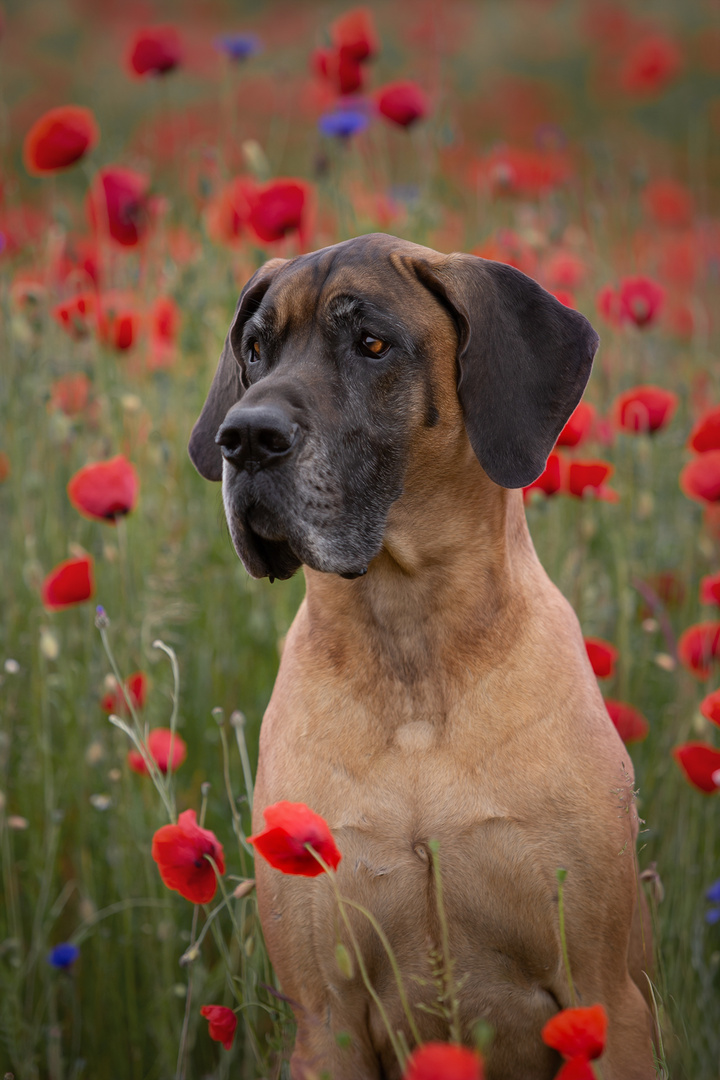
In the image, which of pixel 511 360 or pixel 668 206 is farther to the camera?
pixel 668 206

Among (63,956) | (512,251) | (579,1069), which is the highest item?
(512,251)

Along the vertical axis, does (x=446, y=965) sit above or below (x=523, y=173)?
below

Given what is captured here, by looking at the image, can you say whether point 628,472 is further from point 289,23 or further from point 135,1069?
point 289,23

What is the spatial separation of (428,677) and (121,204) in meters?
2.22

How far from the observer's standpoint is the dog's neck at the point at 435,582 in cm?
236

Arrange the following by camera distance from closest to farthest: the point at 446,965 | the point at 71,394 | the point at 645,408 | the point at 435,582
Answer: the point at 446,965, the point at 435,582, the point at 645,408, the point at 71,394

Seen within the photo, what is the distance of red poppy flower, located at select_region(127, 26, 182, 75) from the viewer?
3.94m

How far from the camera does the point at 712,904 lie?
3.18 m

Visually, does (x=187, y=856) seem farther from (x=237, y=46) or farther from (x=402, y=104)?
(x=237, y=46)

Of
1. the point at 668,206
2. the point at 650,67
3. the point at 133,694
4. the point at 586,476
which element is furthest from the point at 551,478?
the point at 668,206

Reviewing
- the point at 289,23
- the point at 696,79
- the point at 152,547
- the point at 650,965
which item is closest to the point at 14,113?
the point at 289,23

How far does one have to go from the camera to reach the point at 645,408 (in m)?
3.26

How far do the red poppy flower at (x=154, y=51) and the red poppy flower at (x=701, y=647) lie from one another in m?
2.84

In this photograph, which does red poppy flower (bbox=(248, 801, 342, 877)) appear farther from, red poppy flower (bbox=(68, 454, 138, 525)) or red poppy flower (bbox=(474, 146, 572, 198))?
red poppy flower (bbox=(474, 146, 572, 198))
